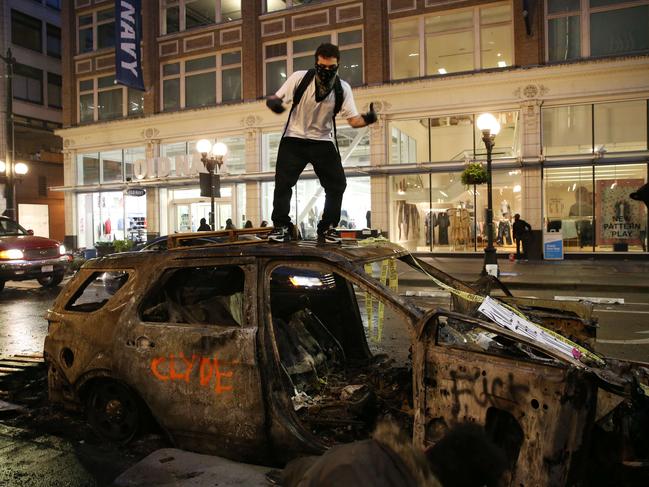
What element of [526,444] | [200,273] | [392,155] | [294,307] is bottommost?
[526,444]

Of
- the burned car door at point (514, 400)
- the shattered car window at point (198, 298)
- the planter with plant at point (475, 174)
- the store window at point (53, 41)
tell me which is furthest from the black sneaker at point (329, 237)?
the store window at point (53, 41)

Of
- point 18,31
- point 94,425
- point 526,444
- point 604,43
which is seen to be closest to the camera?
point 526,444

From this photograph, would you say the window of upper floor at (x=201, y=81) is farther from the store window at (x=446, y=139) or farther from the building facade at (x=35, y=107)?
the building facade at (x=35, y=107)

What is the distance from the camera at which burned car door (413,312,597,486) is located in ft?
7.94

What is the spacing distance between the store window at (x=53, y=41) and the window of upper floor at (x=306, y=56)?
20.4 metres

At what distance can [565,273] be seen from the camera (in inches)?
613

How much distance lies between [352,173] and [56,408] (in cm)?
1911

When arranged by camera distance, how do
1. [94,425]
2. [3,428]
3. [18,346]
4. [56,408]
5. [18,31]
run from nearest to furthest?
1. [94,425]
2. [3,428]
3. [56,408]
4. [18,346]
5. [18,31]

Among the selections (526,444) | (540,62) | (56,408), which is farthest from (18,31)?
(526,444)

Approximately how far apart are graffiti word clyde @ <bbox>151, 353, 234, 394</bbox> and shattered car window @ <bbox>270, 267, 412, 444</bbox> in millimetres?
436

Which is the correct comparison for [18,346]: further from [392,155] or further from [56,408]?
[392,155]

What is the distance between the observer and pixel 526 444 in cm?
250

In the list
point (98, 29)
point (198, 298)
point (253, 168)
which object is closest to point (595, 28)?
point (253, 168)

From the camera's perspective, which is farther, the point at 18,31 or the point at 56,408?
the point at 18,31
